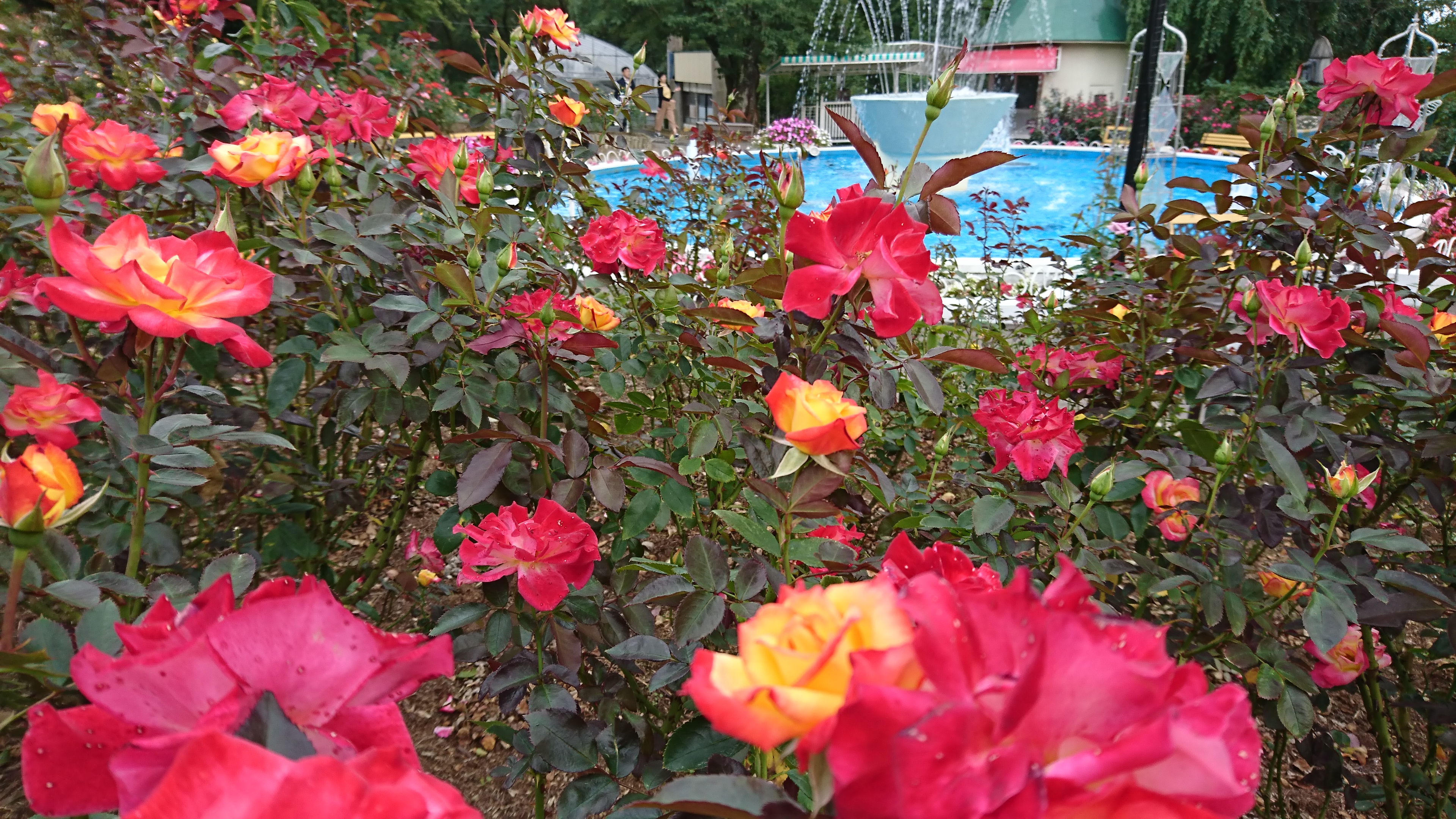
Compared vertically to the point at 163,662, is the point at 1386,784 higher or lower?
lower

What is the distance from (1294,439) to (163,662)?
1.21m

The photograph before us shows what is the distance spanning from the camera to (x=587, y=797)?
0.75 m

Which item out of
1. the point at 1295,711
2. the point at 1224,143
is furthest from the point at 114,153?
A: the point at 1224,143

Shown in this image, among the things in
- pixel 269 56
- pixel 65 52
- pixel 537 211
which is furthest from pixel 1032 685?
pixel 65 52

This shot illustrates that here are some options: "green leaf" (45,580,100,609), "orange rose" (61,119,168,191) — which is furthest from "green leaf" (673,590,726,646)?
"orange rose" (61,119,168,191)

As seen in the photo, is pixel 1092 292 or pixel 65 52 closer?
pixel 1092 292

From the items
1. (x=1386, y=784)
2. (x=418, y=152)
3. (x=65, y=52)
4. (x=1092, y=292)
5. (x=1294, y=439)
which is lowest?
(x=1386, y=784)

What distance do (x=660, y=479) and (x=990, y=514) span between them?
413 millimetres

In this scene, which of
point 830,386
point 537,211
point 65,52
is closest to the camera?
point 830,386

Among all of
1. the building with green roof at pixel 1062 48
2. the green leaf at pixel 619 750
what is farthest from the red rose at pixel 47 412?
the building with green roof at pixel 1062 48

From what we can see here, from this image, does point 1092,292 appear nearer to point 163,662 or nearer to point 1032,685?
point 1032,685

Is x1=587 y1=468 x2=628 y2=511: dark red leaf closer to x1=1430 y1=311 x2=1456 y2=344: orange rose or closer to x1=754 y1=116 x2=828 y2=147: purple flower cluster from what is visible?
x1=1430 y1=311 x2=1456 y2=344: orange rose

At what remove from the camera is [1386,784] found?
1.17m

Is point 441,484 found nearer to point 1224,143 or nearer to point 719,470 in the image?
point 719,470
